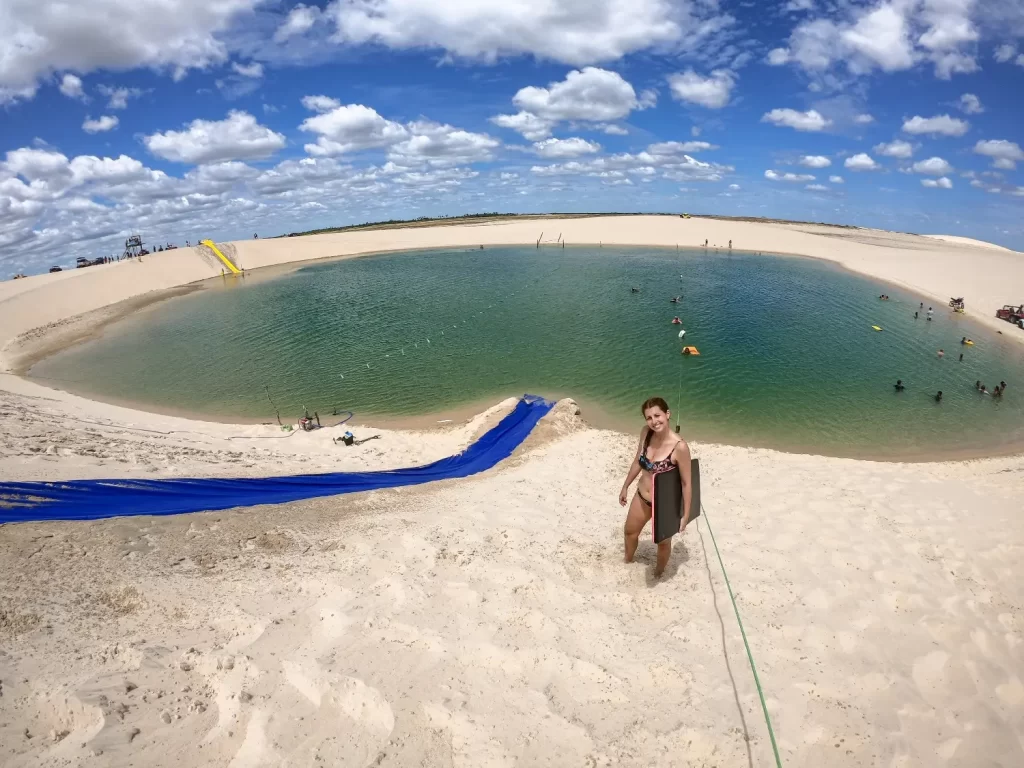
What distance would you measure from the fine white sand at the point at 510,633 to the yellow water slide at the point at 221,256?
254ft

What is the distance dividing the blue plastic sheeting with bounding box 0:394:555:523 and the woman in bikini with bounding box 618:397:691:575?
647cm

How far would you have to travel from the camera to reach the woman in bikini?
18.7 feet

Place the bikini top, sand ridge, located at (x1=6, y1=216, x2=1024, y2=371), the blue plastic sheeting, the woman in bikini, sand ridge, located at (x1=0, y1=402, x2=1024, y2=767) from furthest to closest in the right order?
sand ridge, located at (x1=6, y1=216, x2=1024, y2=371) → the blue plastic sheeting → the bikini top → the woman in bikini → sand ridge, located at (x1=0, y1=402, x2=1024, y2=767)

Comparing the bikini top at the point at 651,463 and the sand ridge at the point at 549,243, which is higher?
the sand ridge at the point at 549,243

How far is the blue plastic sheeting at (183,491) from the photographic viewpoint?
7.33 meters

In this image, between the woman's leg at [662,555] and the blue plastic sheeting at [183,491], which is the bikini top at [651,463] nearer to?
the woman's leg at [662,555]

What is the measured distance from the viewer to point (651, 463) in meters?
5.95

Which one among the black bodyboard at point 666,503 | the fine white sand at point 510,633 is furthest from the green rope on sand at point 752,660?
the black bodyboard at point 666,503

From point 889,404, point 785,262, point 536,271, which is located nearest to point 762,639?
point 889,404

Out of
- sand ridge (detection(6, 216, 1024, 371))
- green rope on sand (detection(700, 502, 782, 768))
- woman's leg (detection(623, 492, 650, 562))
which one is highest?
sand ridge (detection(6, 216, 1024, 371))

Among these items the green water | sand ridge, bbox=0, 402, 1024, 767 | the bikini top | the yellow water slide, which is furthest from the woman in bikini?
the yellow water slide

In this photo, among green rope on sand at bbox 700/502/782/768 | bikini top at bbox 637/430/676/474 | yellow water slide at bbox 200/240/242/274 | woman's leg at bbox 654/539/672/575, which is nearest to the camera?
green rope on sand at bbox 700/502/782/768

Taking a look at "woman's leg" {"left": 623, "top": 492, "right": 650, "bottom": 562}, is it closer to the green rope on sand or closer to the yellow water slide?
the green rope on sand

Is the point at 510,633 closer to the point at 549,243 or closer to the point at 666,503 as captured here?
the point at 666,503
